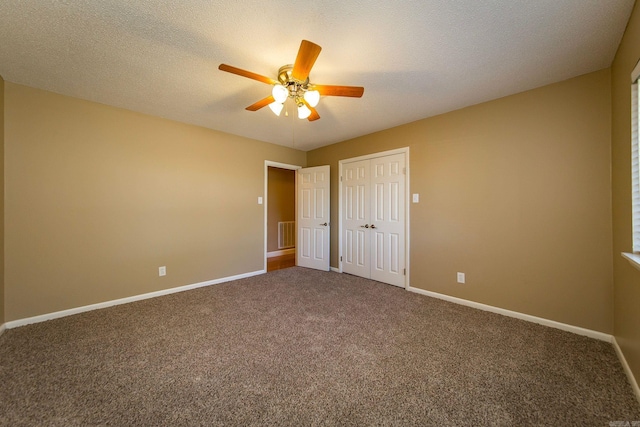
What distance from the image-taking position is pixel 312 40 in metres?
1.77

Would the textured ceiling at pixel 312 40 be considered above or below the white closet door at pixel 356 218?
above

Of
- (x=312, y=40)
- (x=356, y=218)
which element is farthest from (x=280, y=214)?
(x=312, y=40)

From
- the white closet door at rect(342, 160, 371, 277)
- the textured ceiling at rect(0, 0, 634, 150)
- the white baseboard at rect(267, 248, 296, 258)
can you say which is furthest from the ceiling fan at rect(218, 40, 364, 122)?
the white baseboard at rect(267, 248, 296, 258)

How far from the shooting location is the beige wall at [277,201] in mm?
5957

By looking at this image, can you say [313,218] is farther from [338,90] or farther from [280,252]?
[338,90]

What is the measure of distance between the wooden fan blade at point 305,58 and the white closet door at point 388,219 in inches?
89.0

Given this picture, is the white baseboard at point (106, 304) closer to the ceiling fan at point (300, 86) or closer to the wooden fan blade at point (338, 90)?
the ceiling fan at point (300, 86)

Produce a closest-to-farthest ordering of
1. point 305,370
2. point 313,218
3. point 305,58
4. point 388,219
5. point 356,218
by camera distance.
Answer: point 305,58 < point 305,370 < point 388,219 < point 356,218 < point 313,218

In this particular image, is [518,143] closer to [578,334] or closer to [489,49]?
[489,49]

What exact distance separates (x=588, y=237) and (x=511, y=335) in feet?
3.76

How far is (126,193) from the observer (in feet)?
9.70

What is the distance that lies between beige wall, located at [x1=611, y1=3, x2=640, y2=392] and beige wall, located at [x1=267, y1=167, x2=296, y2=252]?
544cm

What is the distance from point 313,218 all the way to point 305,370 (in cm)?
315

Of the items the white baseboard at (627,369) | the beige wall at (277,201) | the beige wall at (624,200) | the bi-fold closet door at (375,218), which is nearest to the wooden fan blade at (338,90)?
the beige wall at (624,200)
